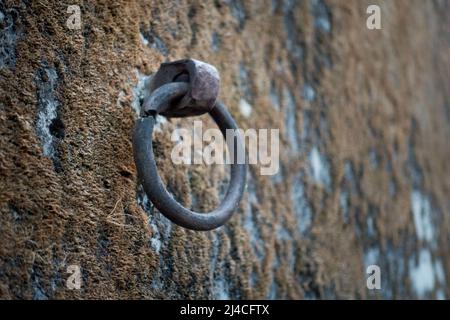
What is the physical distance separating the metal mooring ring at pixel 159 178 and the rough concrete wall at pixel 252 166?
0.09 m

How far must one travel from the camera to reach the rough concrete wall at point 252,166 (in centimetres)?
89

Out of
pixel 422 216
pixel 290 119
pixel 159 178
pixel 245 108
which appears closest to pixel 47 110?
pixel 159 178

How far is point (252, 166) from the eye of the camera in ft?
4.33

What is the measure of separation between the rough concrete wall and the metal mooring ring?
0.09 meters

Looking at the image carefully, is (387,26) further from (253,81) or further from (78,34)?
(78,34)

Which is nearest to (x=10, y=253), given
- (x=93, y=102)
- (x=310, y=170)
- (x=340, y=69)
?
(x=93, y=102)

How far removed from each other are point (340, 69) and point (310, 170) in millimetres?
325

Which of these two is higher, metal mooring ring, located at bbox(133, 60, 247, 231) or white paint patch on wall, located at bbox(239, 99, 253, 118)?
white paint patch on wall, located at bbox(239, 99, 253, 118)

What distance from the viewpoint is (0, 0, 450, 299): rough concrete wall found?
2.91 ft

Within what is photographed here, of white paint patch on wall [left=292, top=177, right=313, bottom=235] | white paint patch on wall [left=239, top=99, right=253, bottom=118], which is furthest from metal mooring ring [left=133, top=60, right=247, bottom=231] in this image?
white paint patch on wall [left=292, top=177, right=313, bottom=235]

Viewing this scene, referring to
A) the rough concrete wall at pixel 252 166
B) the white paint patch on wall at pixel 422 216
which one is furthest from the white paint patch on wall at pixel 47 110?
the white paint patch on wall at pixel 422 216

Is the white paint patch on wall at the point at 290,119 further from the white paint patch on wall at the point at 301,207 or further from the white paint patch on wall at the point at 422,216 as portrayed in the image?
the white paint patch on wall at the point at 422,216

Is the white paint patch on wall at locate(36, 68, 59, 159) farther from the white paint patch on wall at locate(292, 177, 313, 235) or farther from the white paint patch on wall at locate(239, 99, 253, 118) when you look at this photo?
the white paint patch on wall at locate(292, 177, 313, 235)

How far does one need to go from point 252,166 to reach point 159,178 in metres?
0.45
